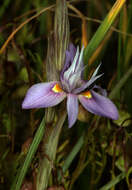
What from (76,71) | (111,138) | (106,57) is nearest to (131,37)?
(106,57)

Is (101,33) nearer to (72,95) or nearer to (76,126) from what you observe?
(72,95)

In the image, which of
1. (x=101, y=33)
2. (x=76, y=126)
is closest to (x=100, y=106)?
(x=101, y=33)

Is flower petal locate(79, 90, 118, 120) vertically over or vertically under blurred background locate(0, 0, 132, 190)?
over

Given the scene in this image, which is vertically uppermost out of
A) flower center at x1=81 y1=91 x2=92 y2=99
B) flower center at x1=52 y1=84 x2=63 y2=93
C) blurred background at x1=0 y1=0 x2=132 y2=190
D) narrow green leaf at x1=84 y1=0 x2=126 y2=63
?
narrow green leaf at x1=84 y1=0 x2=126 y2=63

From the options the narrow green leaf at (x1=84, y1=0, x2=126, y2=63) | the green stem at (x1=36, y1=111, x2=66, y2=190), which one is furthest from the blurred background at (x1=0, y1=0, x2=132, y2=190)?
the narrow green leaf at (x1=84, y1=0, x2=126, y2=63)

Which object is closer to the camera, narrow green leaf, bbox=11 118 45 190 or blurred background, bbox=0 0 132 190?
narrow green leaf, bbox=11 118 45 190

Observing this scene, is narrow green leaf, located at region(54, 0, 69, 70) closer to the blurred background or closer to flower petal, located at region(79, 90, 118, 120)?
flower petal, located at region(79, 90, 118, 120)

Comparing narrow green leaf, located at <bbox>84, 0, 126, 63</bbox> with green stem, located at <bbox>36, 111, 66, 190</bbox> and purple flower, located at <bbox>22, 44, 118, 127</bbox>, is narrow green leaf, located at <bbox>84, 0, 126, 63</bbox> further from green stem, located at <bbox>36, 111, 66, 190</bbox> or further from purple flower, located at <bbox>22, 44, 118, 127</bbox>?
green stem, located at <bbox>36, 111, 66, 190</bbox>

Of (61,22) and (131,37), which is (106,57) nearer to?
(131,37)
